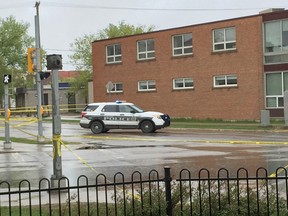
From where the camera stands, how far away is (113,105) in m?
30.0

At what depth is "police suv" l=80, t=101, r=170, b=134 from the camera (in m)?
29.5

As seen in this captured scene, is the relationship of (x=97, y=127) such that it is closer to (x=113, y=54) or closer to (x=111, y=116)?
(x=111, y=116)

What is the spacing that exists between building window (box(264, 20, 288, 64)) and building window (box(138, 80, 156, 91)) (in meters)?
11.0

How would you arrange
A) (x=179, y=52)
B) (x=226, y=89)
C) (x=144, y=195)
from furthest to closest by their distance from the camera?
(x=179, y=52), (x=226, y=89), (x=144, y=195)

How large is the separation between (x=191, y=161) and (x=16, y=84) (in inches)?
2759

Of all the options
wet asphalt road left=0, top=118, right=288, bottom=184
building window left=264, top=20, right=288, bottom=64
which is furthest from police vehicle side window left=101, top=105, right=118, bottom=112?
building window left=264, top=20, right=288, bottom=64

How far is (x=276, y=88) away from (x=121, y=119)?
1269 cm

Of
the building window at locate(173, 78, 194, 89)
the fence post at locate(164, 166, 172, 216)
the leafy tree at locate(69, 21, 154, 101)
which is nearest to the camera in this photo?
the fence post at locate(164, 166, 172, 216)

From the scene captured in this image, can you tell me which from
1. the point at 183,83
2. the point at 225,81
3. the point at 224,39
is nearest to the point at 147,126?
the point at 225,81

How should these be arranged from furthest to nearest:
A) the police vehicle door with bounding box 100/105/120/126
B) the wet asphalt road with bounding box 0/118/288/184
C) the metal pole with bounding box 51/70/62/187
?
the police vehicle door with bounding box 100/105/120/126, the wet asphalt road with bounding box 0/118/288/184, the metal pole with bounding box 51/70/62/187

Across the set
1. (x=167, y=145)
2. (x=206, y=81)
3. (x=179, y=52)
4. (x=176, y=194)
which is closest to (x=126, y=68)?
(x=179, y=52)

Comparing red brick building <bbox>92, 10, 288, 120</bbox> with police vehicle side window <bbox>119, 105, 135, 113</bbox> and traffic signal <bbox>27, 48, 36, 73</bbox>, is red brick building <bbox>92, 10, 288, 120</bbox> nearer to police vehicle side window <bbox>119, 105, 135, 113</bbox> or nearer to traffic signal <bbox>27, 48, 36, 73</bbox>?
police vehicle side window <bbox>119, 105, 135, 113</bbox>

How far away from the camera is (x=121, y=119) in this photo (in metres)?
29.8

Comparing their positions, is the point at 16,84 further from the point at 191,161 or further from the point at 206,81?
the point at 191,161
